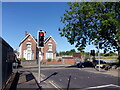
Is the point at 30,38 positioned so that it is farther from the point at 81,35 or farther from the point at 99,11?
the point at 99,11

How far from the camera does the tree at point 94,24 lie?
71.7 ft

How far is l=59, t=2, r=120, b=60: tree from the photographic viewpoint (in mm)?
21859

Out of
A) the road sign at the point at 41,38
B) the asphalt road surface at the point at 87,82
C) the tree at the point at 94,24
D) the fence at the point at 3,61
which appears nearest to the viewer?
the fence at the point at 3,61

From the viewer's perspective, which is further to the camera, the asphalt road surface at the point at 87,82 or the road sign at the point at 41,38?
the road sign at the point at 41,38

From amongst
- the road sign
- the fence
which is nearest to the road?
the road sign

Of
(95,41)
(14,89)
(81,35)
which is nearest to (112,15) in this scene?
(95,41)

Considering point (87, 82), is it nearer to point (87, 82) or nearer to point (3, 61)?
point (87, 82)

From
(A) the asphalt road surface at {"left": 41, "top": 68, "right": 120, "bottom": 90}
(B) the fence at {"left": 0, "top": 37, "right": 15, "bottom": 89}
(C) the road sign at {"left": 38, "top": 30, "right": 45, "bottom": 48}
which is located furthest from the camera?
(C) the road sign at {"left": 38, "top": 30, "right": 45, "bottom": 48}

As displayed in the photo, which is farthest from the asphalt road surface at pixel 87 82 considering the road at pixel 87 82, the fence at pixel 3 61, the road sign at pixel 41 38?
the fence at pixel 3 61

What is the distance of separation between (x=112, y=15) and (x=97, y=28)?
2920 millimetres

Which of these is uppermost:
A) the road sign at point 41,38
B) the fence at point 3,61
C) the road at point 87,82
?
the road sign at point 41,38

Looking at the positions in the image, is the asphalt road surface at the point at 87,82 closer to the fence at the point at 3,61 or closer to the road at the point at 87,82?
the road at the point at 87,82

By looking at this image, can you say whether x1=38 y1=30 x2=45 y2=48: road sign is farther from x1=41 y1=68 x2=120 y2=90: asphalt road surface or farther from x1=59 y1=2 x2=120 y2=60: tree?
x1=59 y1=2 x2=120 y2=60: tree

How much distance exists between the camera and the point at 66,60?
4638 cm
